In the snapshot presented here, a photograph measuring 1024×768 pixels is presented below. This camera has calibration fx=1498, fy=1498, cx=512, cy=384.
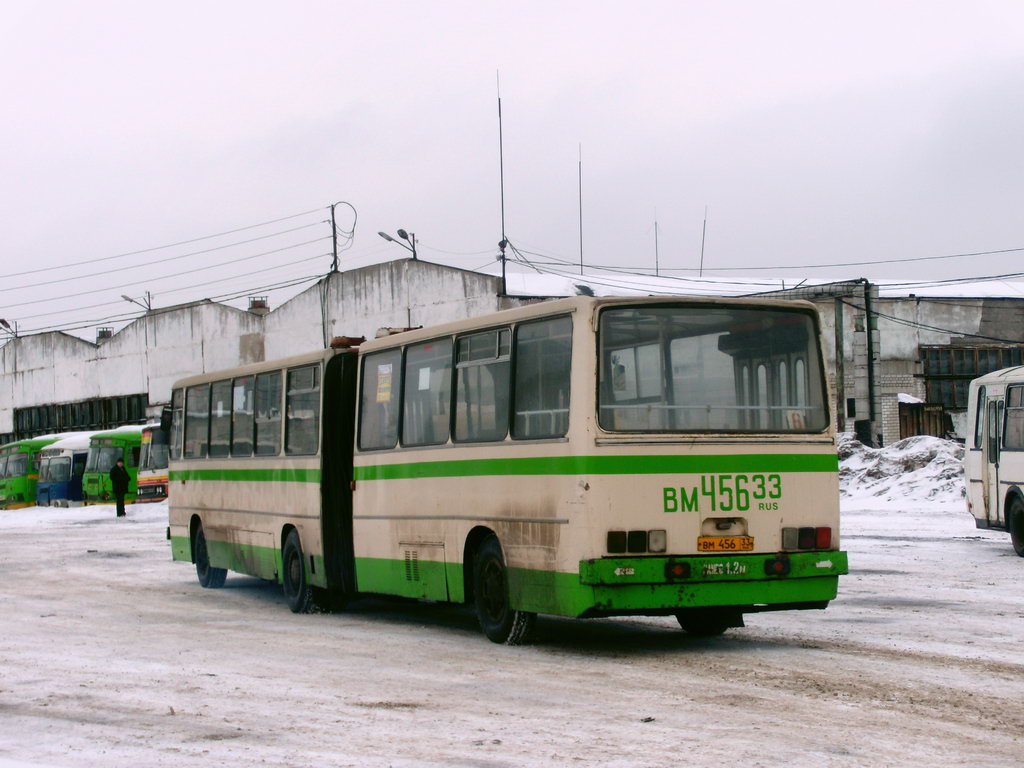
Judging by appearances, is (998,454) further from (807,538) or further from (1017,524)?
(807,538)

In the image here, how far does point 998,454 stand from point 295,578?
1116 cm

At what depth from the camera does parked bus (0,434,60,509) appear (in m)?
59.4

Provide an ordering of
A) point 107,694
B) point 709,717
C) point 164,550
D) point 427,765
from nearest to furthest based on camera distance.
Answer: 1. point 427,765
2. point 709,717
3. point 107,694
4. point 164,550

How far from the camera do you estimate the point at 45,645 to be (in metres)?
12.8

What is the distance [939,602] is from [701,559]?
4.80 m

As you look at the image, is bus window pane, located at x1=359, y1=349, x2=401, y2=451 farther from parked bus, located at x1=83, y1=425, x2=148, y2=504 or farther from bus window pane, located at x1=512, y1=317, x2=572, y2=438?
parked bus, located at x1=83, y1=425, x2=148, y2=504

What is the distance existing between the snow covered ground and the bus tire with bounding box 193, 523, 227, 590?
1241 mm

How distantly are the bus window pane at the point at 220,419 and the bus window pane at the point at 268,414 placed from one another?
1168mm

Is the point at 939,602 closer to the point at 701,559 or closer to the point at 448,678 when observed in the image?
the point at 701,559

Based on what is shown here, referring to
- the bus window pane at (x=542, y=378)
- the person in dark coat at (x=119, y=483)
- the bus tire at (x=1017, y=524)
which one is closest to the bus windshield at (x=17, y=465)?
the person in dark coat at (x=119, y=483)

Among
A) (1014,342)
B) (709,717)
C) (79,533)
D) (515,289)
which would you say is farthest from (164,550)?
(1014,342)

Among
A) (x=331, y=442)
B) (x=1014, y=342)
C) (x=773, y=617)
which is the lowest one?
(x=773, y=617)

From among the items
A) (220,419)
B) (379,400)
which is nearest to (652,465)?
(379,400)

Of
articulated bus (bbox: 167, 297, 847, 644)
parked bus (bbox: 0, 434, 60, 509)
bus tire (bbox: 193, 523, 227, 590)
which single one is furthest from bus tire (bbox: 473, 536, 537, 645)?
parked bus (bbox: 0, 434, 60, 509)
